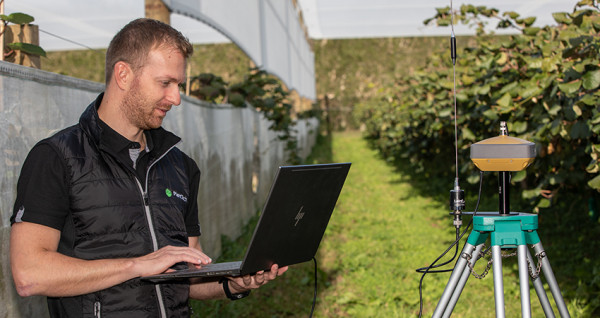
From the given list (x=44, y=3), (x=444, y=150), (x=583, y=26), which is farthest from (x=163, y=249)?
(x=444, y=150)

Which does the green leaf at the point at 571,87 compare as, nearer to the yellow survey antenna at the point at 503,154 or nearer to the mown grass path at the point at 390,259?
the mown grass path at the point at 390,259

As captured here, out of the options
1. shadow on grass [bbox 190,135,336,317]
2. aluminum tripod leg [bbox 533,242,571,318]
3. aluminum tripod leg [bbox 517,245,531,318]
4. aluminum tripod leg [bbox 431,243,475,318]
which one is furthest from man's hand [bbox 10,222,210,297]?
shadow on grass [bbox 190,135,336,317]

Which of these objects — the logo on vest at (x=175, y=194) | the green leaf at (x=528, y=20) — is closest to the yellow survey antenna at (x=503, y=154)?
the logo on vest at (x=175, y=194)

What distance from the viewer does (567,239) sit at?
5.53 metres

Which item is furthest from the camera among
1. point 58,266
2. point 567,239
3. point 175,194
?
point 567,239

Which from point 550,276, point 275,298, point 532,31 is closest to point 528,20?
point 532,31

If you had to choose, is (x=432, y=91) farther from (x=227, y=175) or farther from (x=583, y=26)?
(x=583, y=26)

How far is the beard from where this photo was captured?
1777mm

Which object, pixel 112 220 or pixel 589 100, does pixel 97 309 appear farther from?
pixel 589 100

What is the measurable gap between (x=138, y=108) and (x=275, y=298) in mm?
2708

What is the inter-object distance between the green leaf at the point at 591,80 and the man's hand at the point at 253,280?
2.01 metres

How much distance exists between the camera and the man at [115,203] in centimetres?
153

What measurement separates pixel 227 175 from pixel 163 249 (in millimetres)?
3750

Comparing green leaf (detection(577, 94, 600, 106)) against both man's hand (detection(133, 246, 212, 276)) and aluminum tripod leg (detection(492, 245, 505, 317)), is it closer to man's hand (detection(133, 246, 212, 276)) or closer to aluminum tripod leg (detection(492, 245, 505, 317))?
aluminum tripod leg (detection(492, 245, 505, 317))
